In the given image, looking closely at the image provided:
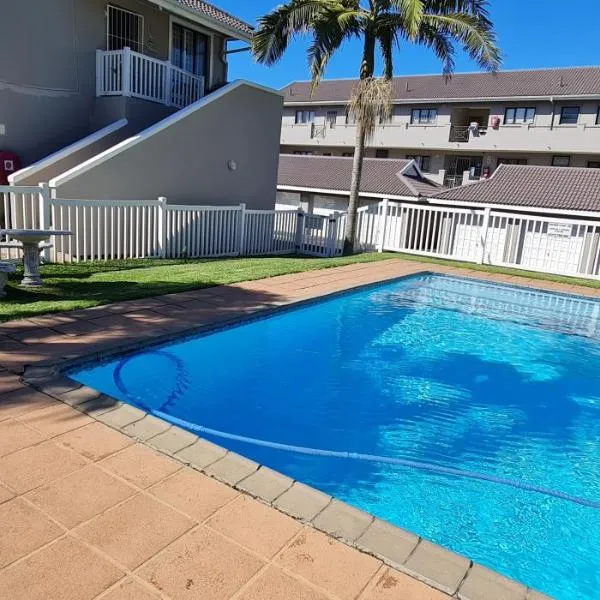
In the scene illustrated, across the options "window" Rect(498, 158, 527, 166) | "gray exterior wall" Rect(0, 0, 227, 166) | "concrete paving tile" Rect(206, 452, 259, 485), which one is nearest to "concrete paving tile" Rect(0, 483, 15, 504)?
"concrete paving tile" Rect(206, 452, 259, 485)

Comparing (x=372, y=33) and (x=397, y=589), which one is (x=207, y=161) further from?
(x=397, y=589)

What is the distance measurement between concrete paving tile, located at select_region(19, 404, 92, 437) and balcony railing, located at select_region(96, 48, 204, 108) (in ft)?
36.8

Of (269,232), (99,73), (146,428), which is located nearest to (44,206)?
(99,73)

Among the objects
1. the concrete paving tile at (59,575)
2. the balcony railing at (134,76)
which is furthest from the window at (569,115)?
the concrete paving tile at (59,575)

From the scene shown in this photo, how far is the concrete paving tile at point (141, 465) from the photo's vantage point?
3223 mm

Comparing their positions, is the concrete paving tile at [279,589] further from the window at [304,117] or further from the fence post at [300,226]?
the window at [304,117]

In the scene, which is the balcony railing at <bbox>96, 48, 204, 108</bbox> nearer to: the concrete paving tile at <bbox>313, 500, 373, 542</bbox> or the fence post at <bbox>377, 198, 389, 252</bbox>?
the fence post at <bbox>377, 198, 389, 252</bbox>

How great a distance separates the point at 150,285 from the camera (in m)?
8.62

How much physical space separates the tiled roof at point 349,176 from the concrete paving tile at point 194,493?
21.9 m

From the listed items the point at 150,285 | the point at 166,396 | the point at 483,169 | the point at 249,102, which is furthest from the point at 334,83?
the point at 166,396

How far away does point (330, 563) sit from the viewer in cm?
259

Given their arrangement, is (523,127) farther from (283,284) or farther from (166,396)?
(166,396)

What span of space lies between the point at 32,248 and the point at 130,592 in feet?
21.2

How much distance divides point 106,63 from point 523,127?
2803 cm
